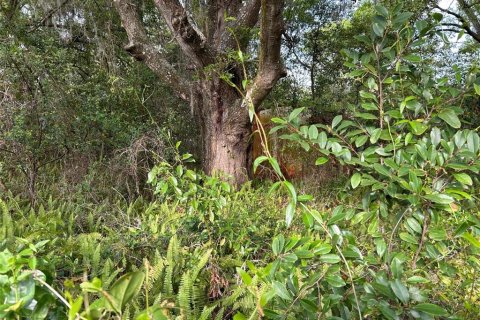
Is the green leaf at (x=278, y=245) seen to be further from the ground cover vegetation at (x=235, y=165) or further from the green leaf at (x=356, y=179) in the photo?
the green leaf at (x=356, y=179)

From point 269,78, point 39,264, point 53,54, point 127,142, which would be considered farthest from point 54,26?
point 39,264

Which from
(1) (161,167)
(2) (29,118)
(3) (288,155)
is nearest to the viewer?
(1) (161,167)

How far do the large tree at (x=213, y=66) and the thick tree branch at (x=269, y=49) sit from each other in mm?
13

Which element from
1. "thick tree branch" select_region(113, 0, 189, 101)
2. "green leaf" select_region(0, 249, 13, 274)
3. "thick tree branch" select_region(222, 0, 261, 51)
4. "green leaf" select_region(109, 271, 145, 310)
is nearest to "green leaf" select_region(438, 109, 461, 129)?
"green leaf" select_region(109, 271, 145, 310)

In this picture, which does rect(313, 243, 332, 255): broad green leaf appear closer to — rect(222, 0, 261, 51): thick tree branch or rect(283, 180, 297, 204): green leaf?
rect(283, 180, 297, 204): green leaf

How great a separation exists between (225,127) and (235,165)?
63 centimetres

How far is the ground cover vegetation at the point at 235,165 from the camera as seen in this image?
1083mm

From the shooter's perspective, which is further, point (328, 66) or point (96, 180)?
point (328, 66)

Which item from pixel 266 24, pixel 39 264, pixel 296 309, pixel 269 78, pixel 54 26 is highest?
pixel 54 26

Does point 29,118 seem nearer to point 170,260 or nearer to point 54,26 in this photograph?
point 54,26

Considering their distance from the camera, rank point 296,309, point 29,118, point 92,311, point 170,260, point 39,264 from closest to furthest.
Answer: point 92,311 → point 39,264 → point 296,309 → point 170,260 → point 29,118

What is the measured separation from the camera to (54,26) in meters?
5.80

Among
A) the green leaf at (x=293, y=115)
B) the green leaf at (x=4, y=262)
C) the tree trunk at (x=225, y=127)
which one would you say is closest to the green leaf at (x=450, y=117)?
the green leaf at (x=293, y=115)

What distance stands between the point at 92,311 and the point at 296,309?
2.27 feet
